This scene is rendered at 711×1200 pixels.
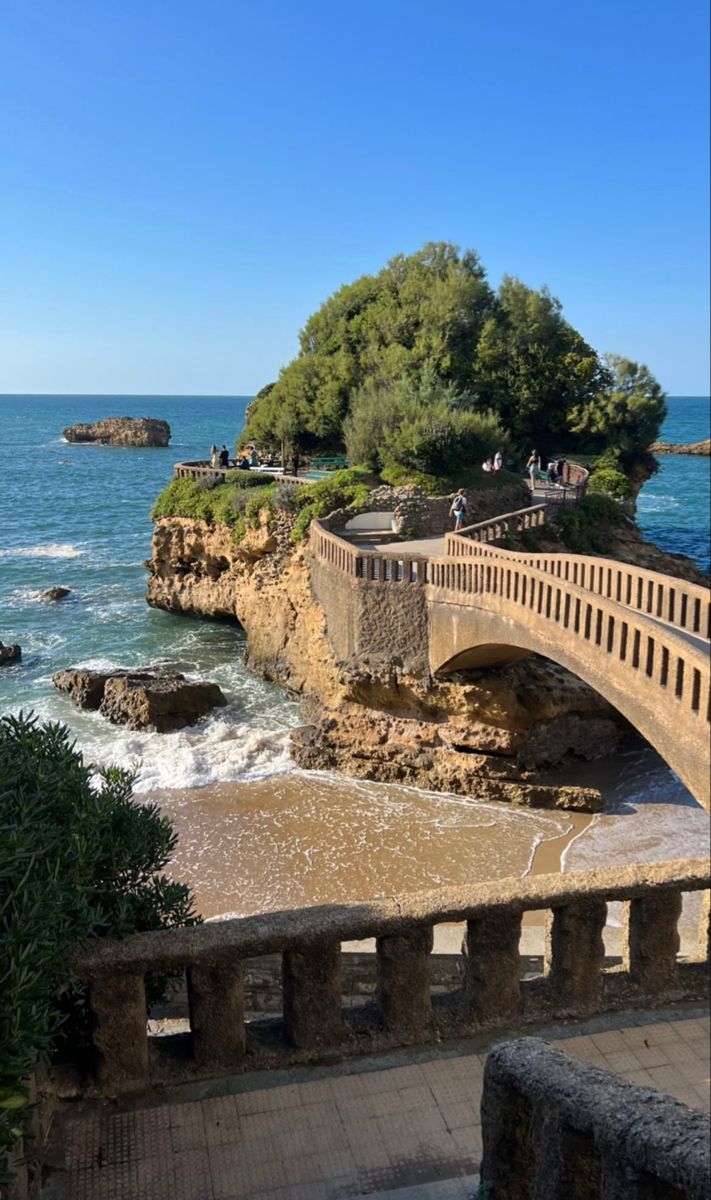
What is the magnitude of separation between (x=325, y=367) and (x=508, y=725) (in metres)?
20.7

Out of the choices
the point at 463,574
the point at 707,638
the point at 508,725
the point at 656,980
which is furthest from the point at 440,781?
the point at 656,980

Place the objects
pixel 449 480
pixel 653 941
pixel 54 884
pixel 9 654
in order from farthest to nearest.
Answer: pixel 449 480
pixel 9 654
pixel 653 941
pixel 54 884

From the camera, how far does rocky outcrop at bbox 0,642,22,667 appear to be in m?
24.0

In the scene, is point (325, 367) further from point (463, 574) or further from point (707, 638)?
point (707, 638)

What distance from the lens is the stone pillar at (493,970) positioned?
522cm

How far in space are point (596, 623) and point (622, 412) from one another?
81.0 feet

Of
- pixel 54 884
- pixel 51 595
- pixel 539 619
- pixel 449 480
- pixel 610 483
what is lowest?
pixel 51 595

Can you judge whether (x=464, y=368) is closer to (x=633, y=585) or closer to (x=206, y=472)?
(x=206, y=472)

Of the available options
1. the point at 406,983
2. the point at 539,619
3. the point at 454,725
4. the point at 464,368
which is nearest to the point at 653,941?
the point at 406,983

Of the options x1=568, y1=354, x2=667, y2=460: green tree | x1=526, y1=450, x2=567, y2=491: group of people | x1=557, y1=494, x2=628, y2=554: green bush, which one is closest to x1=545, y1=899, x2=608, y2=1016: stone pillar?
x1=557, y1=494, x2=628, y2=554: green bush

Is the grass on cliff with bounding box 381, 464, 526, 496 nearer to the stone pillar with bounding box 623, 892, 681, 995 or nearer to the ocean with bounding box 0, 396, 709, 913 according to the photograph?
the ocean with bounding box 0, 396, 709, 913

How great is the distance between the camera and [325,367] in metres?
33.9

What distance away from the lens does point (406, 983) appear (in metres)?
5.12

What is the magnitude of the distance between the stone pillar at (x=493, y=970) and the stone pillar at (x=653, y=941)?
2.87 ft
